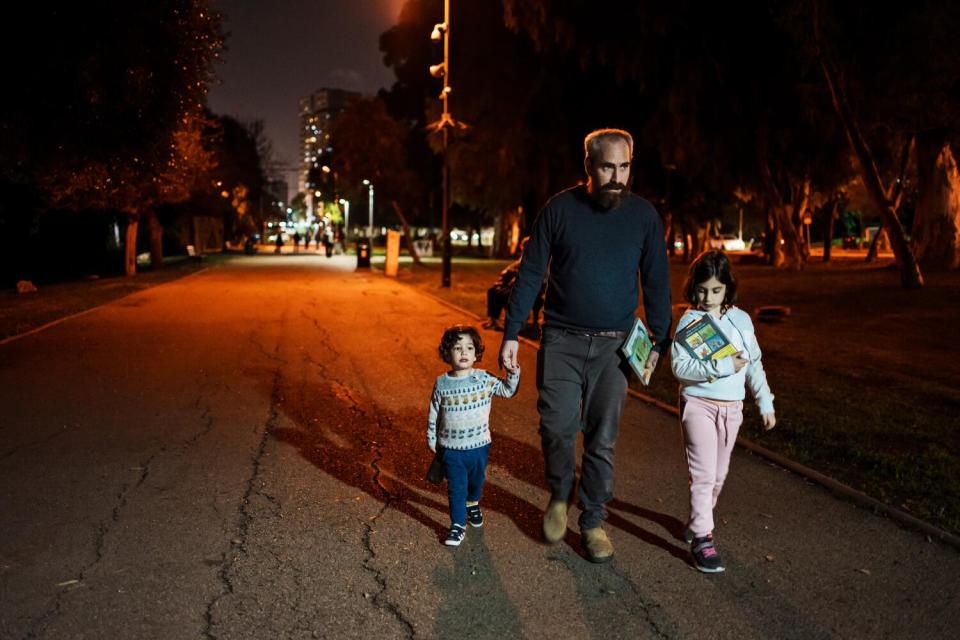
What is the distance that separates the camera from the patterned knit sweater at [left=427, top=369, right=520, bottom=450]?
14.1 ft

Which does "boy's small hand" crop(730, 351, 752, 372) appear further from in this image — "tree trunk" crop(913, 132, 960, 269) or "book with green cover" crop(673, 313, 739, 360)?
"tree trunk" crop(913, 132, 960, 269)

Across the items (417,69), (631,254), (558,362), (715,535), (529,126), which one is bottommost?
(715,535)

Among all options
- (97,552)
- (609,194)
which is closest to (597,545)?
(609,194)

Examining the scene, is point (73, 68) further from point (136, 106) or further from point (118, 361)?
point (118, 361)

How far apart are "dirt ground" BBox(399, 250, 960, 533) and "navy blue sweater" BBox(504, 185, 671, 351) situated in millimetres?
2354

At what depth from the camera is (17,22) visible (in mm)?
11047

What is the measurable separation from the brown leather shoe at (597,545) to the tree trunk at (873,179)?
18460 millimetres

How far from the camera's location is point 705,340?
13.4 ft

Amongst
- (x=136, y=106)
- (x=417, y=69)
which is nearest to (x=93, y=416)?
(x=136, y=106)

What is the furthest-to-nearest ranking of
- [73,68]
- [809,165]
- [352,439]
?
1. [809,165]
2. [73,68]
3. [352,439]

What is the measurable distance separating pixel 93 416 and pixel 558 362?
16.7 feet

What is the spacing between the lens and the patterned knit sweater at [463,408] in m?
4.31

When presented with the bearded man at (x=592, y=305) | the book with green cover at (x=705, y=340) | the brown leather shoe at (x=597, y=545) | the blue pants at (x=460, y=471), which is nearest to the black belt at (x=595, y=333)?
the bearded man at (x=592, y=305)

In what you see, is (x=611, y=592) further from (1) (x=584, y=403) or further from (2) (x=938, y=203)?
(2) (x=938, y=203)
